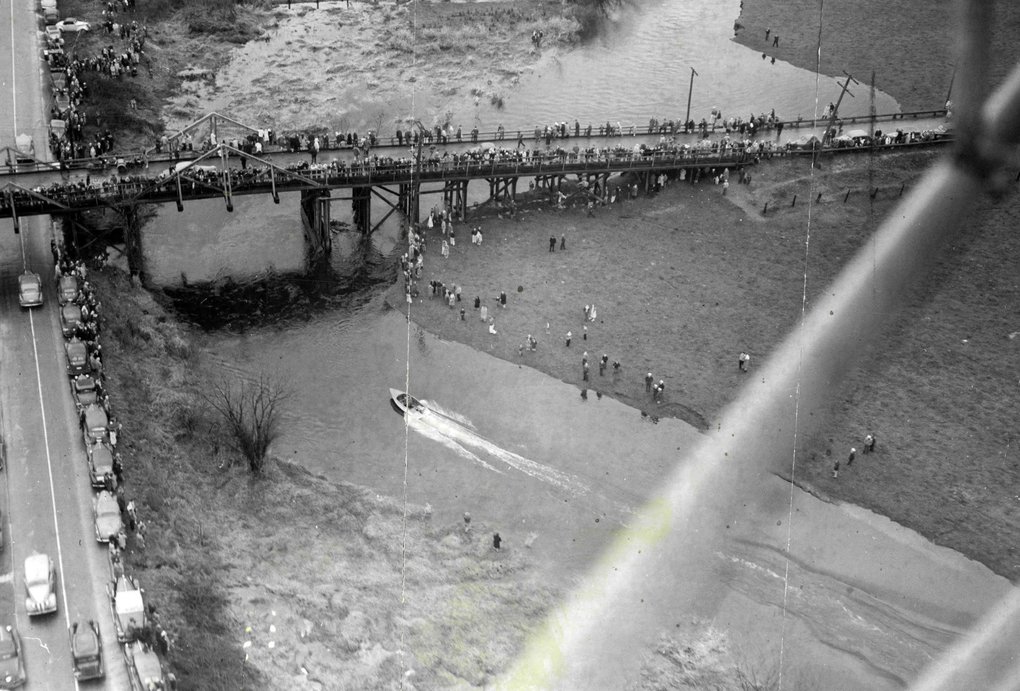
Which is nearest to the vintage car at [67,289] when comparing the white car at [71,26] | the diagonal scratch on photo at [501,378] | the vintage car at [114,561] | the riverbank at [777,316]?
the diagonal scratch on photo at [501,378]

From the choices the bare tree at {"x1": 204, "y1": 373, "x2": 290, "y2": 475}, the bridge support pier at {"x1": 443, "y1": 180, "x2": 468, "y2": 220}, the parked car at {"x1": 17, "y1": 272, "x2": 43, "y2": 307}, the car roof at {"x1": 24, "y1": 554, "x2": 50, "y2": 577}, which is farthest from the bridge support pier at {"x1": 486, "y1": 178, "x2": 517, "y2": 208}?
the car roof at {"x1": 24, "y1": 554, "x2": 50, "y2": 577}

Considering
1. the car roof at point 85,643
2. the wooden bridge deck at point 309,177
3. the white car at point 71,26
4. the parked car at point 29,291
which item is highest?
the white car at point 71,26

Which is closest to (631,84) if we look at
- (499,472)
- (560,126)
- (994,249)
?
(560,126)

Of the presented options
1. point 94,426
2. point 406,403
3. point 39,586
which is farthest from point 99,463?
point 406,403

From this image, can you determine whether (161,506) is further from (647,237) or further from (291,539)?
(647,237)

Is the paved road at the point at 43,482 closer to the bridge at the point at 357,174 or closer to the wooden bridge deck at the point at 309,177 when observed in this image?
the wooden bridge deck at the point at 309,177

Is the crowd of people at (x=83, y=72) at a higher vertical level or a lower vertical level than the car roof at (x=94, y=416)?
higher

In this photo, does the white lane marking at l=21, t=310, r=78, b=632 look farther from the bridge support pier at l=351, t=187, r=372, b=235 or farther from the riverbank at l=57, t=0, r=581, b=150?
the riverbank at l=57, t=0, r=581, b=150
